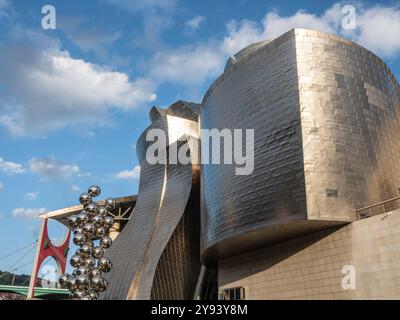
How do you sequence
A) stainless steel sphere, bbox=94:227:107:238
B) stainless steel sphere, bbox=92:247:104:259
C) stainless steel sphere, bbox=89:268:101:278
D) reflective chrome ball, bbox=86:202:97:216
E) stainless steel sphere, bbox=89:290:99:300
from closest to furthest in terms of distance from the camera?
stainless steel sphere, bbox=89:290:99:300, stainless steel sphere, bbox=89:268:101:278, stainless steel sphere, bbox=92:247:104:259, stainless steel sphere, bbox=94:227:107:238, reflective chrome ball, bbox=86:202:97:216

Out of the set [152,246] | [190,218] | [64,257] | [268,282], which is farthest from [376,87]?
[64,257]

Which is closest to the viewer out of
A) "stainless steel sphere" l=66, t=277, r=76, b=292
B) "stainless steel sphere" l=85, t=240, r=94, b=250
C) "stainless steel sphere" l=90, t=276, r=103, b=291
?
"stainless steel sphere" l=66, t=277, r=76, b=292

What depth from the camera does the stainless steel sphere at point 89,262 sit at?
15.2 meters

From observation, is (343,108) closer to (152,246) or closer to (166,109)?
(152,246)

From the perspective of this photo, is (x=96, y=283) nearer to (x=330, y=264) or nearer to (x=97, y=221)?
(x=97, y=221)

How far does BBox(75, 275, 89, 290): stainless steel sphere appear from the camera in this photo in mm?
14453

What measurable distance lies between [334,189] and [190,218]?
13.9 meters

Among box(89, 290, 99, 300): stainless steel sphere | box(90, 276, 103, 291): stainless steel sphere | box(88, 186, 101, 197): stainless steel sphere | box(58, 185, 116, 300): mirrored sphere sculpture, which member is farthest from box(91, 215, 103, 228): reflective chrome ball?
box(89, 290, 99, 300): stainless steel sphere

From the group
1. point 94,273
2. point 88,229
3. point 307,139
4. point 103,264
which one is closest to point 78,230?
point 88,229

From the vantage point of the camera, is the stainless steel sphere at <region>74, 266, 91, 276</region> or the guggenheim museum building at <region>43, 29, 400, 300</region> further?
the guggenheim museum building at <region>43, 29, 400, 300</region>

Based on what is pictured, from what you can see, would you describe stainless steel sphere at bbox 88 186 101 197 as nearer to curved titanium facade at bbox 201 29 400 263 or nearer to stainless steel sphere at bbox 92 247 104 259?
stainless steel sphere at bbox 92 247 104 259

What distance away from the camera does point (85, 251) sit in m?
15.2

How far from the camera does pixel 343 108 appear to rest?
18.1 meters

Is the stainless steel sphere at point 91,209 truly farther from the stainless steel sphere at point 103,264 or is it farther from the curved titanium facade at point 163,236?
the curved titanium facade at point 163,236
